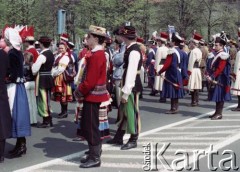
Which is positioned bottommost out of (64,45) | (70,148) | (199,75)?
(70,148)

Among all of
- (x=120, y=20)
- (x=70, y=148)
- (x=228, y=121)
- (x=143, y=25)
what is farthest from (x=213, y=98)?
(x=143, y=25)

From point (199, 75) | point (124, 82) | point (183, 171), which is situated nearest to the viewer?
point (183, 171)

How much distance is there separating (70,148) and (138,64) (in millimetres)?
1867

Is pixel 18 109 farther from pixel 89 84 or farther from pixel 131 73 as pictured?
pixel 131 73

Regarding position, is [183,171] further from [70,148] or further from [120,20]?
[120,20]

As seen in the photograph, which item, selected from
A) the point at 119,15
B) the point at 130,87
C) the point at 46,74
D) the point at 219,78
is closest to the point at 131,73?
the point at 130,87

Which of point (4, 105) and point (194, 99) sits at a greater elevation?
point (4, 105)

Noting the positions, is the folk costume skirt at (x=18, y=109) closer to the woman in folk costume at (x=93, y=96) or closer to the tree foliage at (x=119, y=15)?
the woman in folk costume at (x=93, y=96)

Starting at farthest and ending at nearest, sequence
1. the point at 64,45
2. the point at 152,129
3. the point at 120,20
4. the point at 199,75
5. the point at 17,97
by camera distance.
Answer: the point at 120,20 < the point at 199,75 < the point at 64,45 < the point at 152,129 < the point at 17,97

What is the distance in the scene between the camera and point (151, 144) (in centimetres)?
744

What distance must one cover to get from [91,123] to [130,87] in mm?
981

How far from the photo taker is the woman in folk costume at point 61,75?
933 cm

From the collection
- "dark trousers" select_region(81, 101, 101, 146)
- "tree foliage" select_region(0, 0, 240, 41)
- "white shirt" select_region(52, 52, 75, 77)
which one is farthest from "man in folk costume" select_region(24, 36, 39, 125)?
"tree foliage" select_region(0, 0, 240, 41)

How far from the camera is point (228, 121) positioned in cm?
968
